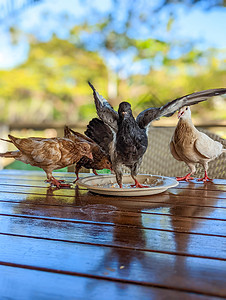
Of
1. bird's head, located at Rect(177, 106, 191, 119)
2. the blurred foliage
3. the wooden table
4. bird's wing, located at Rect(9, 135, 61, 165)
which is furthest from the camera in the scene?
the blurred foliage

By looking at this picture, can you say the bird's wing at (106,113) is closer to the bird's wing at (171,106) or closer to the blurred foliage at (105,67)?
the bird's wing at (171,106)

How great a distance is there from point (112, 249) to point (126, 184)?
0.69 m

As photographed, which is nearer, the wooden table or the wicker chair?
the wooden table

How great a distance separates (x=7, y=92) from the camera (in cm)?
711

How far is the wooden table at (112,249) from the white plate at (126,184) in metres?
0.05

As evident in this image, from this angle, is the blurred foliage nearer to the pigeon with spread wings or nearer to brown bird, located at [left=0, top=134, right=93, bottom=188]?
brown bird, located at [left=0, top=134, right=93, bottom=188]

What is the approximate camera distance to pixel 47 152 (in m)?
1.14

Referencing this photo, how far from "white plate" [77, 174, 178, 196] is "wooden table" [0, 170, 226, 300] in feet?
0.16

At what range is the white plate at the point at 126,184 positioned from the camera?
2.99ft

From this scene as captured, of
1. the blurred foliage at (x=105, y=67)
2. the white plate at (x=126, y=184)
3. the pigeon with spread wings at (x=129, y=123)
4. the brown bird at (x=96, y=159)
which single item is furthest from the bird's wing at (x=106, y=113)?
the blurred foliage at (x=105, y=67)

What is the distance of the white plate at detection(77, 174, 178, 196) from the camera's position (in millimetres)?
911

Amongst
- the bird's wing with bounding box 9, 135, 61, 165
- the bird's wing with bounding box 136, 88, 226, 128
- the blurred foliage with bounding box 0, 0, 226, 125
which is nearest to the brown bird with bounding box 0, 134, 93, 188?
the bird's wing with bounding box 9, 135, 61, 165

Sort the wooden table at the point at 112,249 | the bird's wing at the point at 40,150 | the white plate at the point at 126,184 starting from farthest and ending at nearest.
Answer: the bird's wing at the point at 40,150, the white plate at the point at 126,184, the wooden table at the point at 112,249

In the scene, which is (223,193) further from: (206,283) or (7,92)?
(7,92)
